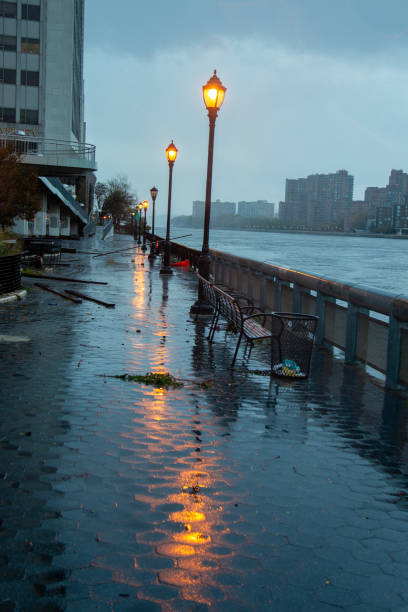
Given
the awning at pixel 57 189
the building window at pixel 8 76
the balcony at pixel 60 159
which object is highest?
the building window at pixel 8 76

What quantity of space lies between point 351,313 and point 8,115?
61423 millimetres

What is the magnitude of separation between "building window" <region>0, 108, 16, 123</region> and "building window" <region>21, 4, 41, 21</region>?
9.08 meters

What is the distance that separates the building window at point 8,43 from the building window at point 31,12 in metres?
2.43

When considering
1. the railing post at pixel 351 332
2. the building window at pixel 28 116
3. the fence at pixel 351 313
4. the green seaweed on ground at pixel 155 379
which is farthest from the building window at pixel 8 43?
the green seaweed on ground at pixel 155 379

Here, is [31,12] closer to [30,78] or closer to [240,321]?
[30,78]

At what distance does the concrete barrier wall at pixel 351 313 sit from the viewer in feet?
27.6

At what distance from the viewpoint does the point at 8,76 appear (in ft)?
213

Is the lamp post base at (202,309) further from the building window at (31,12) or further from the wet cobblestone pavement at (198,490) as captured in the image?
the building window at (31,12)

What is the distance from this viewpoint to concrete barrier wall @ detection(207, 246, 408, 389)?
8422 millimetres

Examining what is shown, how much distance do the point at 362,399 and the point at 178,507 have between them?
162 inches

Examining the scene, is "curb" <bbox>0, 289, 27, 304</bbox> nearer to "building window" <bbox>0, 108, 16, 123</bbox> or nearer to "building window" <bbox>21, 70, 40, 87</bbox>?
"building window" <bbox>0, 108, 16, 123</bbox>

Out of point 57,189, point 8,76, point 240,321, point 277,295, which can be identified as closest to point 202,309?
point 277,295

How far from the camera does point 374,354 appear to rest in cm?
941

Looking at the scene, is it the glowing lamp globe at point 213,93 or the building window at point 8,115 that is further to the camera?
the building window at point 8,115
